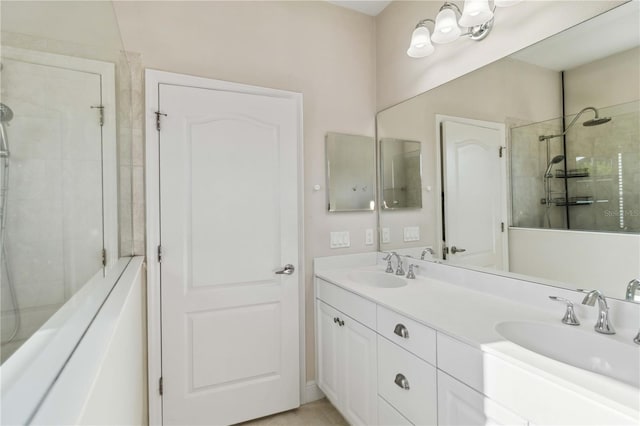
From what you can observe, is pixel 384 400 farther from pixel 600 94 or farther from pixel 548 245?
pixel 600 94

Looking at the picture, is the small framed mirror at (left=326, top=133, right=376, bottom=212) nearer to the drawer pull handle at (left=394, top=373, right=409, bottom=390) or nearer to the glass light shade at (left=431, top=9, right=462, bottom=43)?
the glass light shade at (left=431, top=9, right=462, bottom=43)

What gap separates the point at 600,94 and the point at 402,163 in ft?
3.75

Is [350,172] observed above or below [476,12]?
below

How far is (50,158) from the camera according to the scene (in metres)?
0.74

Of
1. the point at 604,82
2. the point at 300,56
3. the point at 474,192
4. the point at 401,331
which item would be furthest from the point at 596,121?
the point at 300,56

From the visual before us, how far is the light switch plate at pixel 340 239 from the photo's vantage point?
87.3 inches

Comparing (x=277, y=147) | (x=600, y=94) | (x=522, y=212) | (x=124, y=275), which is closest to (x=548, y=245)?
(x=522, y=212)

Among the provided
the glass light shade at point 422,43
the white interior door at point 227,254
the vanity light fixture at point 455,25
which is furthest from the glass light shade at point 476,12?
the white interior door at point 227,254

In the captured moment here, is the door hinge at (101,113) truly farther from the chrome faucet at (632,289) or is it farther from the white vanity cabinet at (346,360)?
the chrome faucet at (632,289)

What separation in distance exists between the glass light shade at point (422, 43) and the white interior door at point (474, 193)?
430mm

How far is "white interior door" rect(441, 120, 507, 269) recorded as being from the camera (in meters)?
1.53

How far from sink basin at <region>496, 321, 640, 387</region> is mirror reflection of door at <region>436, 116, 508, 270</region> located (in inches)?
15.6

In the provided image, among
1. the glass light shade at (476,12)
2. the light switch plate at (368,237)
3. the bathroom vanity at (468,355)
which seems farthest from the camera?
the light switch plate at (368,237)

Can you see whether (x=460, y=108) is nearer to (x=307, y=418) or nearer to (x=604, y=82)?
(x=604, y=82)
